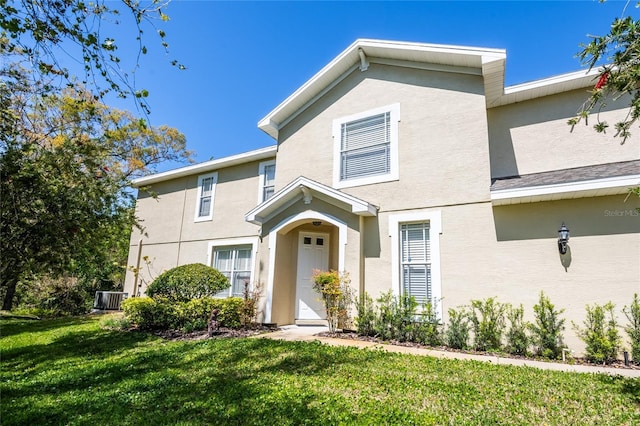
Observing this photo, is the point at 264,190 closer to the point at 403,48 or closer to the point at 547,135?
the point at 403,48

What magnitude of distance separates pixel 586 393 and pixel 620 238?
381cm

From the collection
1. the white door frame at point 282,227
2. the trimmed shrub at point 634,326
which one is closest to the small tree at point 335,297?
the white door frame at point 282,227

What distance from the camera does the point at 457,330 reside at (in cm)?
766

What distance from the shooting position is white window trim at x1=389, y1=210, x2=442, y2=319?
27.1 feet

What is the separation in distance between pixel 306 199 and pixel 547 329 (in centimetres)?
637

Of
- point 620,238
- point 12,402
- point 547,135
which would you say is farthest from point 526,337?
point 12,402

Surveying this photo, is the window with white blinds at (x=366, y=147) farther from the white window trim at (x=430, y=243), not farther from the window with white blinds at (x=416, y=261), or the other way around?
the window with white blinds at (x=416, y=261)

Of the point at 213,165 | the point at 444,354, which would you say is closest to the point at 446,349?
the point at 444,354

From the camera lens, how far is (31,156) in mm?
7184

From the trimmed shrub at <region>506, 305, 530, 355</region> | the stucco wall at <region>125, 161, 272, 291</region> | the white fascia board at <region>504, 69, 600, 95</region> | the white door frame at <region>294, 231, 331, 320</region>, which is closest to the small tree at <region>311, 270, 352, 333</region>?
the white door frame at <region>294, 231, 331, 320</region>

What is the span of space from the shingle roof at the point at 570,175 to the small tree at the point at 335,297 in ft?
13.7

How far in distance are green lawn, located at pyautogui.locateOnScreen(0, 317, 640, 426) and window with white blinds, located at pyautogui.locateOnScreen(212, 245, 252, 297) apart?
214 inches

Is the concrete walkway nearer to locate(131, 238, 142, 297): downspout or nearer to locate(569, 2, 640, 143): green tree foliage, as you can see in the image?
locate(569, 2, 640, 143): green tree foliage

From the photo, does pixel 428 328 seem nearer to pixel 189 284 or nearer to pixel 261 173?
pixel 189 284
